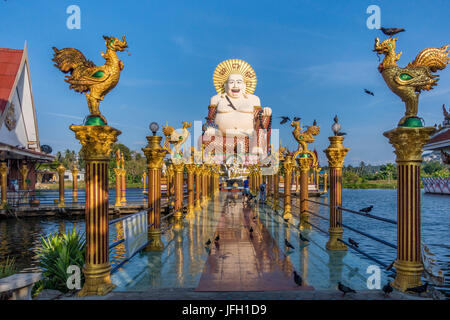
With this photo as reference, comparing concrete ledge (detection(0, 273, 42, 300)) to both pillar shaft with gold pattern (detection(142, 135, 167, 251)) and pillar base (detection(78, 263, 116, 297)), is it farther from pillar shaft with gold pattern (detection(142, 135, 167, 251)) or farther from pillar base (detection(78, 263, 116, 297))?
pillar shaft with gold pattern (detection(142, 135, 167, 251))

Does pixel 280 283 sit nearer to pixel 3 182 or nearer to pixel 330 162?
pixel 330 162

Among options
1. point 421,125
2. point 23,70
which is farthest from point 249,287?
point 23,70

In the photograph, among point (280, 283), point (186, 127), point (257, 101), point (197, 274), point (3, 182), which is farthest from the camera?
point (257, 101)

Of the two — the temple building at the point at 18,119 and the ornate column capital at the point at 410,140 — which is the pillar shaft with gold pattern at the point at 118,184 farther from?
the ornate column capital at the point at 410,140

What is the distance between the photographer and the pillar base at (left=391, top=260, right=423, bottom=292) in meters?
4.98

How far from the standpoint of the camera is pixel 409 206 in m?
5.10

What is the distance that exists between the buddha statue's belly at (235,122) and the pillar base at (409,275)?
26.6 m

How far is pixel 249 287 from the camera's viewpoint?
534 cm

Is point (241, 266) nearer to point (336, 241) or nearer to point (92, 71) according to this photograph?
point (336, 241)

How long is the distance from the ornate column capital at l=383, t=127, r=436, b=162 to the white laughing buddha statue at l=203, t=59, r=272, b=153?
2519 cm

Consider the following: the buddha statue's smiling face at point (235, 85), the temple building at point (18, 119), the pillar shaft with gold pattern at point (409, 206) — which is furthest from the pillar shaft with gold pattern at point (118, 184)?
the pillar shaft with gold pattern at point (409, 206)

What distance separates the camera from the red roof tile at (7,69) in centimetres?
2895

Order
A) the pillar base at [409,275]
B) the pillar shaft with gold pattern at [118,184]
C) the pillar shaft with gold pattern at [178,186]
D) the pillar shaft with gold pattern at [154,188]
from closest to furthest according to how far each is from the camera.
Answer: the pillar base at [409,275], the pillar shaft with gold pattern at [154,188], the pillar shaft with gold pattern at [178,186], the pillar shaft with gold pattern at [118,184]

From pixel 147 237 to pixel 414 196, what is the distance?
5.82m
